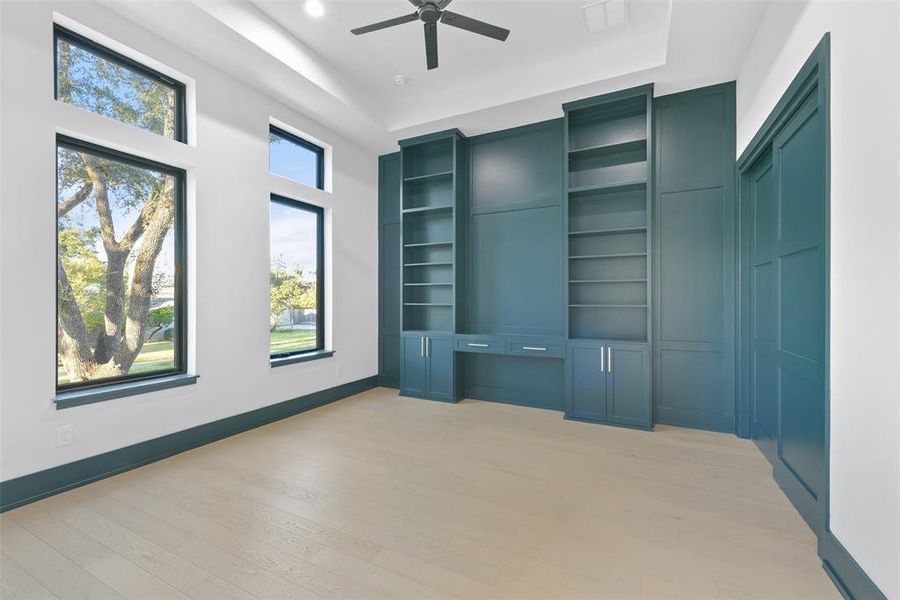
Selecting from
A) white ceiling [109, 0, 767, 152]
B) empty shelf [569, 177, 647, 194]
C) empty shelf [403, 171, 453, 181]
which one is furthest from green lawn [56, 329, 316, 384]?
empty shelf [569, 177, 647, 194]

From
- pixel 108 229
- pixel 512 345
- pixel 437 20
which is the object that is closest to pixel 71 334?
pixel 108 229

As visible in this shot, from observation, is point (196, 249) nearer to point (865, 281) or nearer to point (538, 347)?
point (538, 347)

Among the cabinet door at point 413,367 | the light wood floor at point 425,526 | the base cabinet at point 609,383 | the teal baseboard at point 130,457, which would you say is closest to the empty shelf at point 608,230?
the base cabinet at point 609,383

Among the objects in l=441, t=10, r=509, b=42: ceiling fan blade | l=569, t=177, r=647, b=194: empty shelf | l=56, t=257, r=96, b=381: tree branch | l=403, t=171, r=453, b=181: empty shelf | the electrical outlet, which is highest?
l=441, t=10, r=509, b=42: ceiling fan blade

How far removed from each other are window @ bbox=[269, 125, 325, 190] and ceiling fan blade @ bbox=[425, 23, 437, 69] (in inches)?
78.5

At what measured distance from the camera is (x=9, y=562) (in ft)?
6.02

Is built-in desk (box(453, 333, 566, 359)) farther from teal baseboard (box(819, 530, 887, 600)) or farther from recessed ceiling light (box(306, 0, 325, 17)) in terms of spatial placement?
recessed ceiling light (box(306, 0, 325, 17))

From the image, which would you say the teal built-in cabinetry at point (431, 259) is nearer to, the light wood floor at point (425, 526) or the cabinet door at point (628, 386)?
the light wood floor at point (425, 526)

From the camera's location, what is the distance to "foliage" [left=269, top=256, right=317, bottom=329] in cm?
411

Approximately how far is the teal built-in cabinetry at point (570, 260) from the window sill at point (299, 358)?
968mm

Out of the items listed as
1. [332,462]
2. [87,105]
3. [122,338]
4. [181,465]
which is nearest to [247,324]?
[122,338]

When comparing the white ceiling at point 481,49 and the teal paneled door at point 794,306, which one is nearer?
the teal paneled door at point 794,306

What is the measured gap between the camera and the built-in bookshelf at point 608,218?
12.8 ft

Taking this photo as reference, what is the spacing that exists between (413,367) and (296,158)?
281cm
